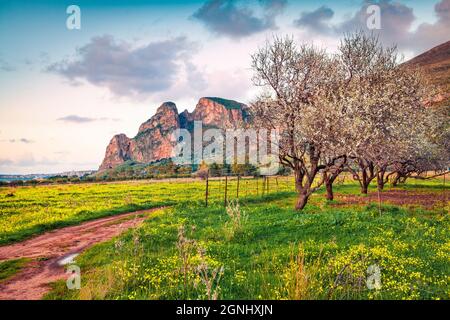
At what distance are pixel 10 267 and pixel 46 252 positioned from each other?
279 centimetres

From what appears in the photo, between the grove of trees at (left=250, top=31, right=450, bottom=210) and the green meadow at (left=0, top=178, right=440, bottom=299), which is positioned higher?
the grove of trees at (left=250, top=31, right=450, bottom=210)

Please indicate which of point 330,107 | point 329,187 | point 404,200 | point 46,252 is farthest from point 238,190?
point 46,252

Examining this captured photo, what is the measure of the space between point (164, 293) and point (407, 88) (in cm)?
3407

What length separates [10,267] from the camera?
13.9 m

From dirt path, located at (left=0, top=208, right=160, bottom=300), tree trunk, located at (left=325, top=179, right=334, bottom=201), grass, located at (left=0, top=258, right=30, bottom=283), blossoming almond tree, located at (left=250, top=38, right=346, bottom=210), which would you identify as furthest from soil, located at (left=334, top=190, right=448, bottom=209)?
grass, located at (left=0, top=258, right=30, bottom=283)

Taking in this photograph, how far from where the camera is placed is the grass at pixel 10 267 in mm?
12772

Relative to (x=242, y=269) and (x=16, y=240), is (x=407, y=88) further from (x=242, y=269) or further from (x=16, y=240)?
(x=16, y=240)

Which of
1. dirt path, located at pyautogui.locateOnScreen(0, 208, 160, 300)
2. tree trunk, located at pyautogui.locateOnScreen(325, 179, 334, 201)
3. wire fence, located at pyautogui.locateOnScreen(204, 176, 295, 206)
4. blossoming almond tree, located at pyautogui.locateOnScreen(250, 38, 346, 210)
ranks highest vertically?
Result: blossoming almond tree, located at pyautogui.locateOnScreen(250, 38, 346, 210)

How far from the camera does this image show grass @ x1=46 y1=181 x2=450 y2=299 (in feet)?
29.3

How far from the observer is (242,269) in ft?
37.7

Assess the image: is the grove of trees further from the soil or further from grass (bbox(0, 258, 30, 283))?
grass (bbox(0, 258, 30, 283))

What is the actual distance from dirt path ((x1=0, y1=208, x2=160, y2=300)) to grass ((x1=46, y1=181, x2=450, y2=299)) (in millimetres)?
1112

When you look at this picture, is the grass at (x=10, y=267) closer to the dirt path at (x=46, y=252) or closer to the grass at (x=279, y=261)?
the dirt path at (x=46, y=252)
